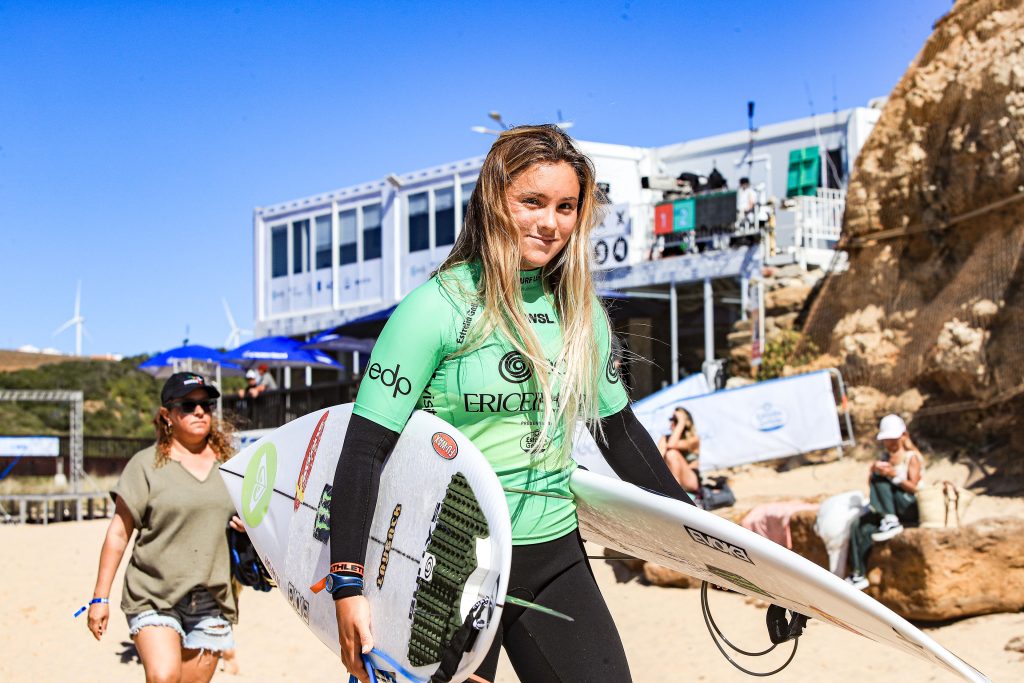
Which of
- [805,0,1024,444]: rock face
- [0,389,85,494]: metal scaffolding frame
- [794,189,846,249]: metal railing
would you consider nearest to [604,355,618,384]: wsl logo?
[805,0,1024,444]: rock face

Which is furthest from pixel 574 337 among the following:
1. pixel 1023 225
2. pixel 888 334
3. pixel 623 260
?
pixel 623 260

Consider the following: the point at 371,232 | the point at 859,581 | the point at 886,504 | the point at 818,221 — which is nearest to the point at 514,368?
the point at 859,581

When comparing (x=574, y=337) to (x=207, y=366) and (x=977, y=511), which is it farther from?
(x=207, y=366)

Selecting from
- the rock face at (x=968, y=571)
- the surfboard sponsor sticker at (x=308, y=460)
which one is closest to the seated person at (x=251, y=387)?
the rock face at (x=968, y=571)

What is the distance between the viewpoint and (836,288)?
592 inches

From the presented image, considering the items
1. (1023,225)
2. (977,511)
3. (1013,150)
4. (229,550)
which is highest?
(1013,150)

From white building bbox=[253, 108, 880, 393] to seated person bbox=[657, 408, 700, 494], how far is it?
7.42 m

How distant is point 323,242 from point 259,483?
25.7 m

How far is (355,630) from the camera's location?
234cm

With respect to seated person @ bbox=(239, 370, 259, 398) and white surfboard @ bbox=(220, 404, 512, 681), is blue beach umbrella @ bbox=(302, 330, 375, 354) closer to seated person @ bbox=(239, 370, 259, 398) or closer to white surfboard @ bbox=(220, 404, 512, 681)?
seated person @ bbox=(239, 370, 259, 398)

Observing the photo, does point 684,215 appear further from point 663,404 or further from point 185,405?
point 185,405

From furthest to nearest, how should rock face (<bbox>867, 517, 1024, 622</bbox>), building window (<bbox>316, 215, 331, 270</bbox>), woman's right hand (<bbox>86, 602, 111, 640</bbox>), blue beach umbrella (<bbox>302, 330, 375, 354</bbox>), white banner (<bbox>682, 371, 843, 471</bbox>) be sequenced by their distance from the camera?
building window (<bbox>316, 215, 331, 270</bbox>) → blue beach umbrella (<bbox>302, 330, 375, 354</bbox>) → white banner (<bbox>682, 371, 843, 471</bbox>) → rock face (<bbox>867, 517, 1024, 622</bbox>) → woman's right hand (<bbox>86, 602, 111, 640</bbox>)

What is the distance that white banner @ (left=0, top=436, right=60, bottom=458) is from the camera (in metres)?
19.0

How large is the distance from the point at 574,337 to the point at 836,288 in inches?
518
